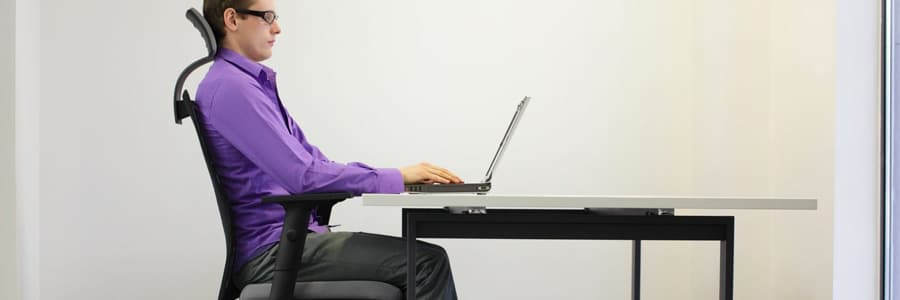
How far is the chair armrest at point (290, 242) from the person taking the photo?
1975 mm

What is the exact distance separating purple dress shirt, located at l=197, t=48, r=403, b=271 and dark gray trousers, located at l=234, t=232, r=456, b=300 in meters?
0.05

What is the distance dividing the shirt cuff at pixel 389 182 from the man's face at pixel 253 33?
552 millimetres

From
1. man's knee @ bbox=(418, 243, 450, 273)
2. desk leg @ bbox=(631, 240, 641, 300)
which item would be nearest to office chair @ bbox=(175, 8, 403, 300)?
man's knee @ bbox=(418, 243, 450, 273)

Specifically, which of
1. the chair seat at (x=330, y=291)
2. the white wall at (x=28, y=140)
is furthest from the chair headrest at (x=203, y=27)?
the white wall at (x=28, y=140)

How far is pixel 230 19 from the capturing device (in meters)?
2.47

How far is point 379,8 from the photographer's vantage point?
12.6 feet

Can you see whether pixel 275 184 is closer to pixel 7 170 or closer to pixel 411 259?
pixel 411 259

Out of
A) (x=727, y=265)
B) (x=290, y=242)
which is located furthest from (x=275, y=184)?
(x=727, y=265)

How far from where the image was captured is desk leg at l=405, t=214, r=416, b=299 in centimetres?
194

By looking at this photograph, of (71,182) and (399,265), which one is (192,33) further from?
(399,265)

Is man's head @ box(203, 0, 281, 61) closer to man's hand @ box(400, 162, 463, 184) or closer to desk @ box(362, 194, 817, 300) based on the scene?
man's hand @ box(400, 162, 463, 184)

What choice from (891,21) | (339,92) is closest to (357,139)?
(339,92)

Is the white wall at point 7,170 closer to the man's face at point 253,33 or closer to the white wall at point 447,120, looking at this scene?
the man's face at point 253,33

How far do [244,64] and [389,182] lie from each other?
522 mm
